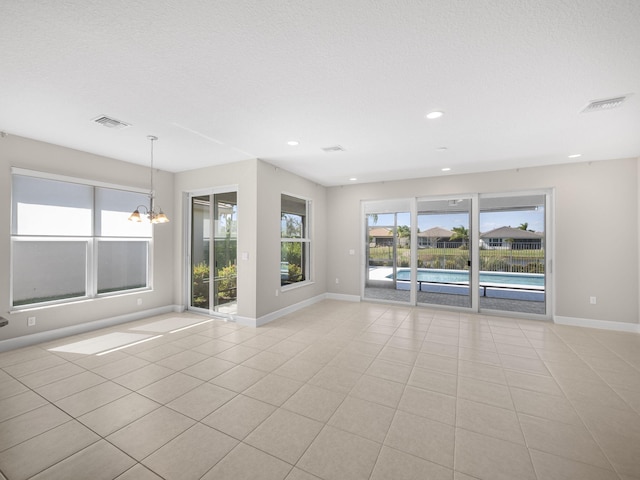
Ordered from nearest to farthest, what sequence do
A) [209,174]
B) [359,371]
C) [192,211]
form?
[359,371] < [209,174] < [192,211]

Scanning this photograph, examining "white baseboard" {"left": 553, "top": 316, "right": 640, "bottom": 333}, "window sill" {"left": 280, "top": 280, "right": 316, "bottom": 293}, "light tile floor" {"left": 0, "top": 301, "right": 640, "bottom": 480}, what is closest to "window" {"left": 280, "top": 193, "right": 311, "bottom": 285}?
"window sill" {"left": 280, "top": 280, "right": 316, "bottom": 293}

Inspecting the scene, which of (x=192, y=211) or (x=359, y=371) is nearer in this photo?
(x=359, y=371)

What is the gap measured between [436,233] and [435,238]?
0.36ft

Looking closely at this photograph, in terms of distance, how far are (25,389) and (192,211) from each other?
3612mm

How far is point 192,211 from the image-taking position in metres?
5.64

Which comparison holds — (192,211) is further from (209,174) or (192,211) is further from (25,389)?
(25,389)

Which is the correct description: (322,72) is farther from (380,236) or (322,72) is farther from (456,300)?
(456,300)

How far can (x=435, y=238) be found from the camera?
6.05 metres

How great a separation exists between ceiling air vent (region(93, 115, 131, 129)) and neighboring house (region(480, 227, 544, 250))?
20.3 feet

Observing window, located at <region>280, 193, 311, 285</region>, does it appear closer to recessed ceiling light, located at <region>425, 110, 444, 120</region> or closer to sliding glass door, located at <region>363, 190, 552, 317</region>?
sliding glass door, located at <region>363, 190, 552, 317</region>

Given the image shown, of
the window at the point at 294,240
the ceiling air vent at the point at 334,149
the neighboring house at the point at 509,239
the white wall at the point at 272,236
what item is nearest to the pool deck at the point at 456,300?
the neighboring house at the point at 509,239

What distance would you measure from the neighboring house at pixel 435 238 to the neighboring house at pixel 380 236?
3.03 feet

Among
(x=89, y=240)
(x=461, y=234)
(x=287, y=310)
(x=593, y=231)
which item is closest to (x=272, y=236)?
(x=287, y=310)

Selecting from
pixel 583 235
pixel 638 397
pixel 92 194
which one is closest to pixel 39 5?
pixel 92 194
